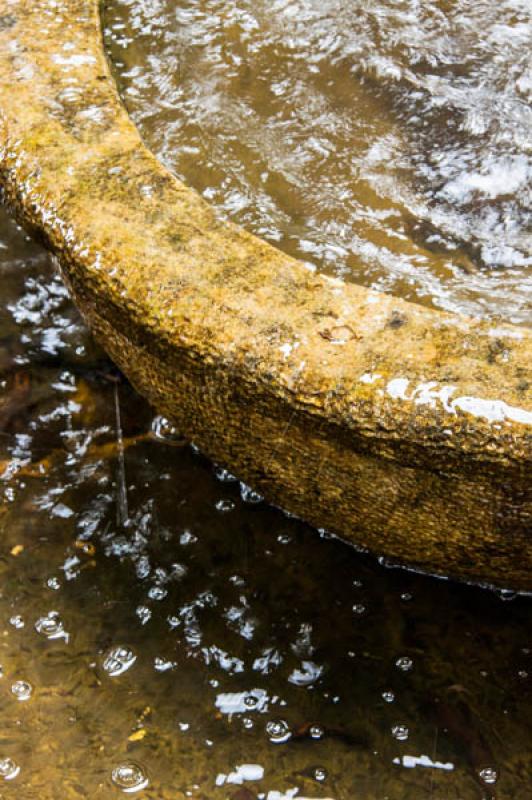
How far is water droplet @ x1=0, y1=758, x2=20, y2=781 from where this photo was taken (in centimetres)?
174

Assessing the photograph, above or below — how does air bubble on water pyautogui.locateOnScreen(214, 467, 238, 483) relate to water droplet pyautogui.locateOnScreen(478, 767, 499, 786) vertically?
above

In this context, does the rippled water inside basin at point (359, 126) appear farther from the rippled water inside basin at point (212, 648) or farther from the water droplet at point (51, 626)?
the water droplet at point (51, 626)

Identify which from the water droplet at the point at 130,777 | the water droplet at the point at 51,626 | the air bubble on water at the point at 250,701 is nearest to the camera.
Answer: the water droplet at the point at 130,777

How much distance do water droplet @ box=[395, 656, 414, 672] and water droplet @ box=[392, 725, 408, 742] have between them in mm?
Result: 128

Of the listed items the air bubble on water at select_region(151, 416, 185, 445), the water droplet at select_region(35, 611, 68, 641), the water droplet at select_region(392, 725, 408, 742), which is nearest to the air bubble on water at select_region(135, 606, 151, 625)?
the water droplet at select_region(35, 611, 68, 641)

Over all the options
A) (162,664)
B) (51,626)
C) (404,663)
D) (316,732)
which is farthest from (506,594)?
(51,626)

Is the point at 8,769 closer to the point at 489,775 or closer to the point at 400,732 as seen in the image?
the point at 400,732

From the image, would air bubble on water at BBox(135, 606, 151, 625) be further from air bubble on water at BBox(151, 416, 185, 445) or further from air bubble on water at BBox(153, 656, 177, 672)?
air bubble on water at BBox(151, 416, 185, 445)

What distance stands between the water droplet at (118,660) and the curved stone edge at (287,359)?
488 mm

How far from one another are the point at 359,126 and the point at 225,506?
1.11 metres

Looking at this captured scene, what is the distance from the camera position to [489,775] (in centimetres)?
173

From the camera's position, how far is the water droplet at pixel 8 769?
5.72ft

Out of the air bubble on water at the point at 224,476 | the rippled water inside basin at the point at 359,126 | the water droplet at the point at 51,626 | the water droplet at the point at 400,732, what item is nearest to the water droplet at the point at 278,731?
the water droplet at the point at 400,732

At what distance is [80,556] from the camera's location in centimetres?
208
